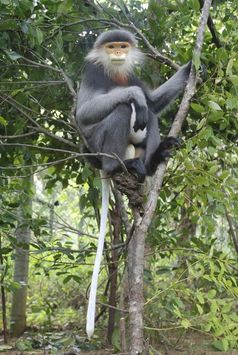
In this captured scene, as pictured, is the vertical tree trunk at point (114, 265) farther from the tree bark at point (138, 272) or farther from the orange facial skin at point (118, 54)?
the tree bark at point (138, 272)

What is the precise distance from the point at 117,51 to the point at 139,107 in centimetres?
66

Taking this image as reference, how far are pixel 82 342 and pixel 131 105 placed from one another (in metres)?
2.31

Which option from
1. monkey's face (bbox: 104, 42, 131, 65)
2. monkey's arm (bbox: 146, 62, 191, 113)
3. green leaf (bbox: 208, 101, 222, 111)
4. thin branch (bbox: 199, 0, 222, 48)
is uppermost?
thin branch (bbox: 199, 0, 222, 48)

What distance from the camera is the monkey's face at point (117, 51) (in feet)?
12.6

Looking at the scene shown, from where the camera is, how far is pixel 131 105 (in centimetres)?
346

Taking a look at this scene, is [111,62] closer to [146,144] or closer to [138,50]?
[138,50]

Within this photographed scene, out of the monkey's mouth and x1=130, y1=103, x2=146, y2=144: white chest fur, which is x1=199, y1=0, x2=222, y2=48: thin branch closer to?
the monkey's mouth

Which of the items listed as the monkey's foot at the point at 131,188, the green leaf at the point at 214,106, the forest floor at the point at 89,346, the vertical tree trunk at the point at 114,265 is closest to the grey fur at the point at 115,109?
the monkey's foot at the point at 131,188

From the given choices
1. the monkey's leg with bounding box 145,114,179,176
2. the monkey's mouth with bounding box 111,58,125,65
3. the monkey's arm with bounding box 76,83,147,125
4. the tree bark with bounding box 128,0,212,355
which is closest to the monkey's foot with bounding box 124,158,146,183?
the monkey's leg with bounding box 145,114,179,176

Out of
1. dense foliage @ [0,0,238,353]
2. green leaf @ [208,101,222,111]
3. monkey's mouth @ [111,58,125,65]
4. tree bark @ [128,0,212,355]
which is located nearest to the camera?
tree bark @ [128,0,212,355]

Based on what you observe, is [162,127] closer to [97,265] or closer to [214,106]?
[214,106]

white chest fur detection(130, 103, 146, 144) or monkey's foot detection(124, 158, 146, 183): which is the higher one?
white chest fur detection(130, 103, 146, 144)

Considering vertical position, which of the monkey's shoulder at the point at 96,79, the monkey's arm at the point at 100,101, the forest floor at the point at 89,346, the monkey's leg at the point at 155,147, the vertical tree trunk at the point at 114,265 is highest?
Answer: the monkey's shoulder at the point at 96,79

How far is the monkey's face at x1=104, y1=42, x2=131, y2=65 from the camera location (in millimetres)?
3832
